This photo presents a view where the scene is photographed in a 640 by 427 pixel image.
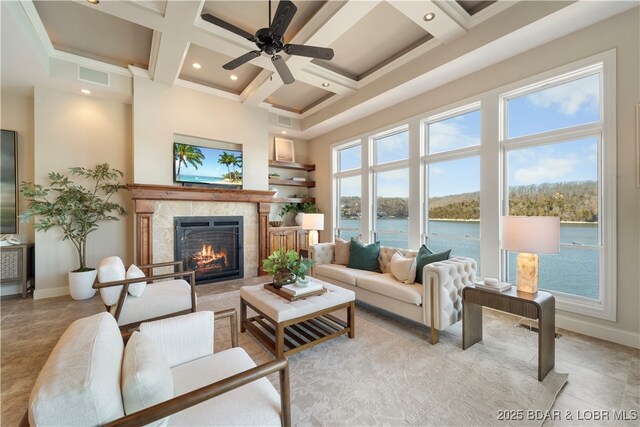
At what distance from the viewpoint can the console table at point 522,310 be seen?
204 cm

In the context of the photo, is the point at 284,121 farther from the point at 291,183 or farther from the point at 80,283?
the point at 80,283

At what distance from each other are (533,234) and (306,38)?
3155mm

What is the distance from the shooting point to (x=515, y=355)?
234 centimetres

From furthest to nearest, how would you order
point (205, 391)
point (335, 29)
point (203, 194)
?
point (203, 194), point (335, 29), point (205, 391)

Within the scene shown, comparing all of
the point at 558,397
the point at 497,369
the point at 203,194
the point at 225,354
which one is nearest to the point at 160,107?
the point at 203,194

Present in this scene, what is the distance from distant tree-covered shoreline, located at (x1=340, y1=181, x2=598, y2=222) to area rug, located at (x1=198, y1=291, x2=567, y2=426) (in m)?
1.81

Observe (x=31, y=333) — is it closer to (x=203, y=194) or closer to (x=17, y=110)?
(x=203, y=194)

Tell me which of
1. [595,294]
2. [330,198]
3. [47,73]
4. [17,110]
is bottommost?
[595,294]

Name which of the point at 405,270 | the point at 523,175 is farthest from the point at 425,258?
the point at 523,175

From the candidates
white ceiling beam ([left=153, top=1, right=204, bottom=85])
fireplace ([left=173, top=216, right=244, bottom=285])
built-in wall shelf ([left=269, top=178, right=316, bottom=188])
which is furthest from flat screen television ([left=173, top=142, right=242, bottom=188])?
white ceiling beam ([left=153, top=1, right=204, bottom=85])

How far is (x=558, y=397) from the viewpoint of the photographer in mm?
1851

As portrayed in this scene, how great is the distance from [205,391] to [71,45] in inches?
191

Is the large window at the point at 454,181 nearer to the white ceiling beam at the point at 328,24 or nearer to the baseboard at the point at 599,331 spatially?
the baseboard at the point at 599,331

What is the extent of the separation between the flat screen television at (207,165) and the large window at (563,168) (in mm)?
4400
